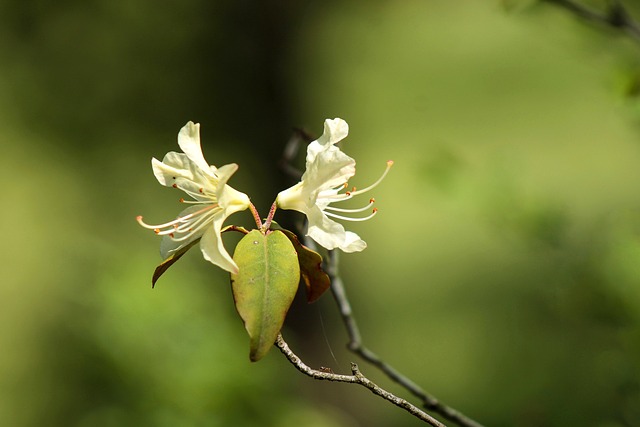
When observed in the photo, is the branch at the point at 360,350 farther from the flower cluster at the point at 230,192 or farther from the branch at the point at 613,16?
the branch at the point at 613,16

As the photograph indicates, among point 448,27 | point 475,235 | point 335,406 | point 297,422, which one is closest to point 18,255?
point 335,406

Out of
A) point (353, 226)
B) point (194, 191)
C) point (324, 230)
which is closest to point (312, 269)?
point (324, 230)

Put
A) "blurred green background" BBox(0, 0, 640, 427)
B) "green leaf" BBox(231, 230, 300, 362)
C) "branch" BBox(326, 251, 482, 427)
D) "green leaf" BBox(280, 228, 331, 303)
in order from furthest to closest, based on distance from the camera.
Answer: "blurred green background" BBox(0, 0, 640, 427) → "branch" BBox(326, 251, 482, 427) → "green leaf" BBox(280, 228, 331, 303) → "green leaf" BBox(231, 230, 300, 362)

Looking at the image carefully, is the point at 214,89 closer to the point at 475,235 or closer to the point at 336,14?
the point at 475,235

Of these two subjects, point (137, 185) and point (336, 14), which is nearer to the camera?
point (137, 185)

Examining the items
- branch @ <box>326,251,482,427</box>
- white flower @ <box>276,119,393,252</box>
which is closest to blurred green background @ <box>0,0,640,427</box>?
branch @ <box>326,251,482,427</box>

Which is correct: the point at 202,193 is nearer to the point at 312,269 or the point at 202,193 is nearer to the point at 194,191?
the point at 194,191

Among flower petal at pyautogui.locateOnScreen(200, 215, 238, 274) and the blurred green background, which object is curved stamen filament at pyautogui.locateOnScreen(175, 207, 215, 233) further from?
the blurred green background
